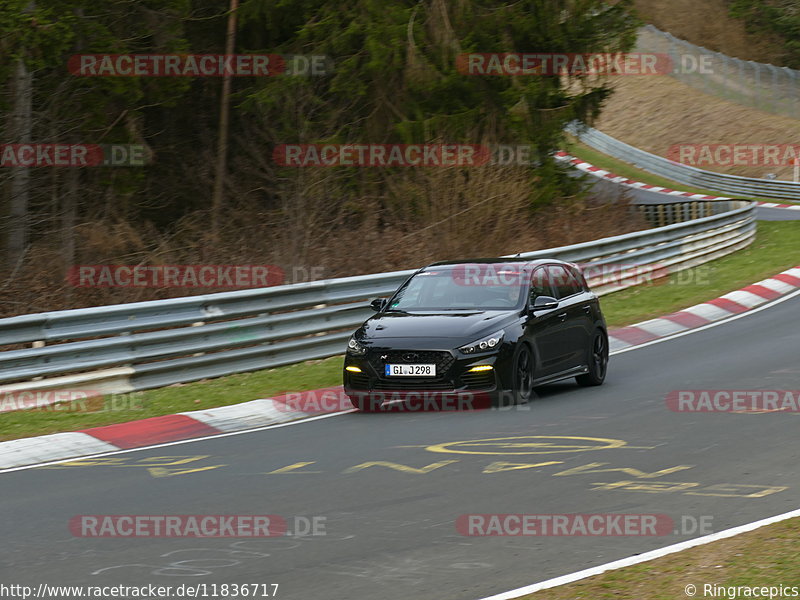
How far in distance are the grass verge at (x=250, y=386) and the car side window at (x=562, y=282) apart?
283 centimetres

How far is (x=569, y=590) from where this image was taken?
19.1ft

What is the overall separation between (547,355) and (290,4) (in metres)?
18.4

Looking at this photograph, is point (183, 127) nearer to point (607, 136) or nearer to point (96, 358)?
point (96, 358)

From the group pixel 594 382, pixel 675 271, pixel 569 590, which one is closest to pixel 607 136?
pixel 675 271

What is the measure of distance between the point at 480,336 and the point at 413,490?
4069 mm

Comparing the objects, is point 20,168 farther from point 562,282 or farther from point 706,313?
point 706,313

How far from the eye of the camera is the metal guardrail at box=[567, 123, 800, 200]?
4694 centimetres

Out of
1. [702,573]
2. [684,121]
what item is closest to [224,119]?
[702,573]

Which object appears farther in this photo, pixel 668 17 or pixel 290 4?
pixel 668 17

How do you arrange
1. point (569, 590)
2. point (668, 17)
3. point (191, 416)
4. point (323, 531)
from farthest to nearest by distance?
point (668, 17), point (191, 416), point (323, 531), point (569, 590)

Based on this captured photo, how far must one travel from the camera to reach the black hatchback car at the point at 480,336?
1227 cm

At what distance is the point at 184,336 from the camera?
14.2 metres

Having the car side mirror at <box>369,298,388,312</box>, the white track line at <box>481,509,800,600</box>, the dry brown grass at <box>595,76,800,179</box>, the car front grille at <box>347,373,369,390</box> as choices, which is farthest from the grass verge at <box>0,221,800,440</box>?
the dry brown grass at <box>595,76,800,179</box>

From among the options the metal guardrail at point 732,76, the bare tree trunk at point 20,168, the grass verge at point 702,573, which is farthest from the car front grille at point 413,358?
the metal guardrail at point 732,76
